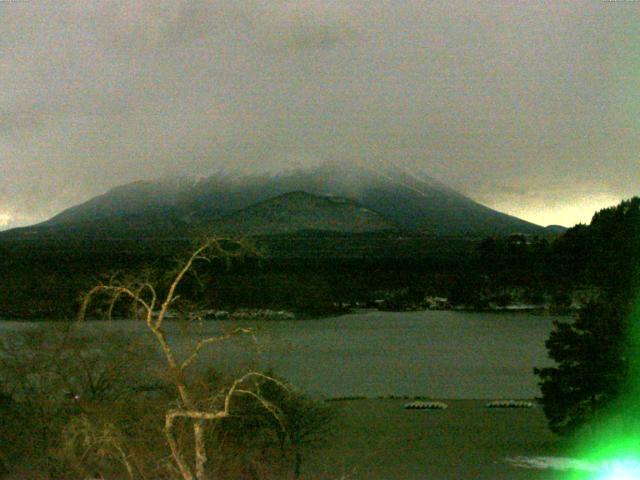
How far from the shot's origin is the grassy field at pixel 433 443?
46.5ft

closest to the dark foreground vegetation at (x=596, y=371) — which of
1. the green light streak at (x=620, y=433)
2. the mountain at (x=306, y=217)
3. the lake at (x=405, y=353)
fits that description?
the green light streak at (x=620, y=433)

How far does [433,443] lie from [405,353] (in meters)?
26.8

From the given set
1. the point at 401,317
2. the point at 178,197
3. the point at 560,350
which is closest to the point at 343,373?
the point at 560,350

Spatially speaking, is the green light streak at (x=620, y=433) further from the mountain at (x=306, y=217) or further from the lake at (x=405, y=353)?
the mountain at (x=306, y=217)

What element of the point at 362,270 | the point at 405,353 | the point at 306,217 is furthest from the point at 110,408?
the point at 306,217

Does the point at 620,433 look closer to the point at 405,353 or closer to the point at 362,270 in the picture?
the point at 405,353

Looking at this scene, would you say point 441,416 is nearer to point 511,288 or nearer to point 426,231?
point 511,288

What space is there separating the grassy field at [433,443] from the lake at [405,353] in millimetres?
2181

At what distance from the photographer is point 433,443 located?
58.1 feet

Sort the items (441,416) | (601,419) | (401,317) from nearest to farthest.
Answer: (601,419), (441,416), (401,317)

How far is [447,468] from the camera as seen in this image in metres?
14.7

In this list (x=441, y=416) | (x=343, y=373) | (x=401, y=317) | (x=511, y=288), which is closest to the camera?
(x=441, y=416)

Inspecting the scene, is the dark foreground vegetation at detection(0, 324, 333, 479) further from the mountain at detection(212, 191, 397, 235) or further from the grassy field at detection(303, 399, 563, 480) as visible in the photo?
the mountain at detection(212, 191, 397, 235)

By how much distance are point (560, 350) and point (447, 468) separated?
304 cm
